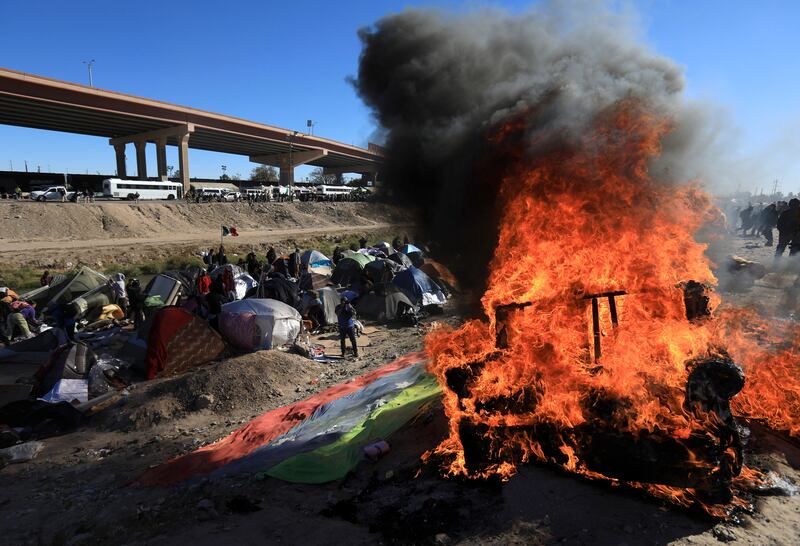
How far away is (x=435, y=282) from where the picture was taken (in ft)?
58.5

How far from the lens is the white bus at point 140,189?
141 feet

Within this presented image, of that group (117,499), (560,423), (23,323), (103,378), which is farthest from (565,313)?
(23,323)

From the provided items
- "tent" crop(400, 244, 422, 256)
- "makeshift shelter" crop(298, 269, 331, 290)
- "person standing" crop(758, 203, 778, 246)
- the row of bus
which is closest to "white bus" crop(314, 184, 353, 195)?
the row of bus

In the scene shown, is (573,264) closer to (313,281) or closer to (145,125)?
Result: (313,281)

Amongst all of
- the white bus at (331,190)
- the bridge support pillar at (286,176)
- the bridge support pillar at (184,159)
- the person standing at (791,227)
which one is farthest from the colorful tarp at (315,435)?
the white bus at (331,190)

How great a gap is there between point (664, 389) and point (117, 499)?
6.40 m

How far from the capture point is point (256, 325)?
36.9 feet

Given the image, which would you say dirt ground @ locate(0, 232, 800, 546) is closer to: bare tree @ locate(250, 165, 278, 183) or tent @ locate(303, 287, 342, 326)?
tent @ locate(303, 287, 342, 326)

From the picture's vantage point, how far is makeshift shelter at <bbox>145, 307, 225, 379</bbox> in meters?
10.6

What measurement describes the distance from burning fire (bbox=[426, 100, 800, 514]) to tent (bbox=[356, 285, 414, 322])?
8664 millimetres

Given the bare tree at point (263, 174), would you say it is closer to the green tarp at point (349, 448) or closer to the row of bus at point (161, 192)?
the row of bus at point (161, 192)

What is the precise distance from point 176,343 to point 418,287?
8142 millimetres

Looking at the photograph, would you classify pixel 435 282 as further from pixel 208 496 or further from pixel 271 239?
pixel 271 239

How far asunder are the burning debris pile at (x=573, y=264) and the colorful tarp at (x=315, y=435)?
3.58 ft
